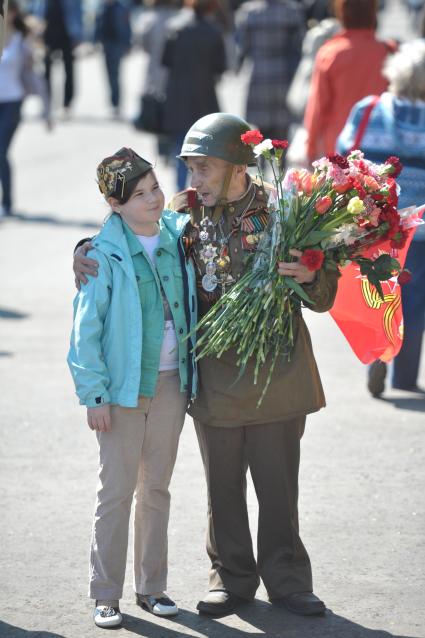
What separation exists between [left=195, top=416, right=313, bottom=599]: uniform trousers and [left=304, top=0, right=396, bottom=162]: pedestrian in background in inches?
179

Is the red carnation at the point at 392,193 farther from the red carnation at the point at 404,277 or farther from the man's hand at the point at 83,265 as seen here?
the man's hand at the point at 83,265

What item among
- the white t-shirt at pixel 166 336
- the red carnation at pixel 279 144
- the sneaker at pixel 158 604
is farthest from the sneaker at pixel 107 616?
the red carnation at pixel 279 144

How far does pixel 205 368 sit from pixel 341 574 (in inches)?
42.9

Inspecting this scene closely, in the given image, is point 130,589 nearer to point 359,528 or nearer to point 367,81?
point 359,528

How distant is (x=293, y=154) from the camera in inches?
354

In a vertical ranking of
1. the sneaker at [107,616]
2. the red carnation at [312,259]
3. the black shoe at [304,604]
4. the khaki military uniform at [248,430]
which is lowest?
the sneaker at [107,616]

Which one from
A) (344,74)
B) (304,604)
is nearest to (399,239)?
(304,604)

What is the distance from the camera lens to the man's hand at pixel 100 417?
463 centimetres

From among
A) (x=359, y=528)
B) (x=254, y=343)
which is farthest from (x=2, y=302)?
(x=254, y=343)

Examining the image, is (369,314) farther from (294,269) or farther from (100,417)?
(100,417)

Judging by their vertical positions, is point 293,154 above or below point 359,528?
above

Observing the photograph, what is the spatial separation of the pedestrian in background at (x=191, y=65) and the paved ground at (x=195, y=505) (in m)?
3.37

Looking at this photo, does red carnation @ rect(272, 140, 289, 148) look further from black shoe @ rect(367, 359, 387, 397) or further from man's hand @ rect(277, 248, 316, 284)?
black shoe @ rect(367, 359, 387, 397)

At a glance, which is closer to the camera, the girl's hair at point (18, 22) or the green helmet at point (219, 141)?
the green helmet at point (219, 141)
